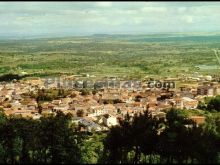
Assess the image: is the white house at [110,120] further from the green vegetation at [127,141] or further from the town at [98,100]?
the green vegetation at [127,141]

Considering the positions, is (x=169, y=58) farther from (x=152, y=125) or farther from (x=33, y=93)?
(x=152, y=125)

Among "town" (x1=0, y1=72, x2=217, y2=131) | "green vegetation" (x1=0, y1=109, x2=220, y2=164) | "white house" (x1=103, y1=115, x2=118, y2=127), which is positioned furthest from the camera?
"town" (x1=0, y1=72, x2=217, y2=131)

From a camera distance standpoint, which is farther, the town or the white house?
the town

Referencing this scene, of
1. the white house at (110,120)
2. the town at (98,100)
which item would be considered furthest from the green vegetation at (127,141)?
the white house at (110,120)

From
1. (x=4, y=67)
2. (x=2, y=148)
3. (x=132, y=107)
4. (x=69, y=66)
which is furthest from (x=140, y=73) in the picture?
(x=2, y=148)

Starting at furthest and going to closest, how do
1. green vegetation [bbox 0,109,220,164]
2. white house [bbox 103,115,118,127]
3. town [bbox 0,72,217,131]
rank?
1. town [bbox 0,72,217,131]
2. white house [bbox 103,115,118,127]
3. green vegetation [bbox 0,109,220,164]

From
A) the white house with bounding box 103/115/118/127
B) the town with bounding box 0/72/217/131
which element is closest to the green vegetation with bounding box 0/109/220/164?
the town with bounding box 0/72/217/131

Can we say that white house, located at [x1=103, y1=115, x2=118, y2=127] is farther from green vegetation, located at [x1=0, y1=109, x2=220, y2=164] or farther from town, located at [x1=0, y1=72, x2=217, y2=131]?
green vegetation, located at [x1=0, y1=109, x2=220, y2=164]

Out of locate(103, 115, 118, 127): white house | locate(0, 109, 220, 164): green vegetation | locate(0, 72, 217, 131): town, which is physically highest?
locate(0, 109, 220, 164): green vegetation

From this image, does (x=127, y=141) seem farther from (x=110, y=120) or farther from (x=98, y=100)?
(x=98, y=100)

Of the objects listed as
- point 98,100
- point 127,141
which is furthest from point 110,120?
point 127,141
